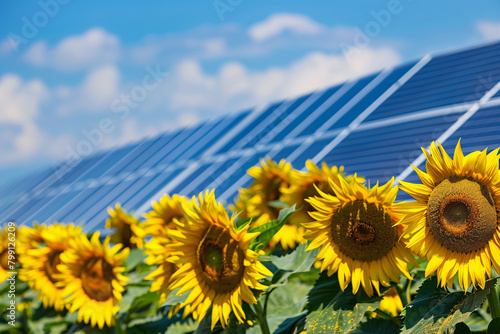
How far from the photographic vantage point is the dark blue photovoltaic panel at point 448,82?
5.29 metres

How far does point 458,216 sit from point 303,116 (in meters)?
6.29

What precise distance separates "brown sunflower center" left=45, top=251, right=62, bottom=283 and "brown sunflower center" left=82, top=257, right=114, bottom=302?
540 millimetres

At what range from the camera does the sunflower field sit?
1.96 metres

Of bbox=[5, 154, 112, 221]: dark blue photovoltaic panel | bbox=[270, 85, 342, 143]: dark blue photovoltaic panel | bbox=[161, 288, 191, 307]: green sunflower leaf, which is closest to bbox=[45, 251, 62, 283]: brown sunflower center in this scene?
bbox=[161, 288, 191, 307]: green sunflower leaf

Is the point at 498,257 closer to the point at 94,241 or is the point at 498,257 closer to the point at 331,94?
the point at 94,241

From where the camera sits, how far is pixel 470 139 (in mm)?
3832

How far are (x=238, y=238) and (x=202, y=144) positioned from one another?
23.8 ft

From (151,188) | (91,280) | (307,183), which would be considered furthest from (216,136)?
(307,183)

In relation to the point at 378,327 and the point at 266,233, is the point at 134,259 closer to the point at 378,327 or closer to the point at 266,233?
the point at 266,233

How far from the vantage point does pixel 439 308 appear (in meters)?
2.04

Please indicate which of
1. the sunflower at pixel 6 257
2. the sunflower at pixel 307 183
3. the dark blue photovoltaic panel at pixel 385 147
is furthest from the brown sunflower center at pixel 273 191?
the sunflower at pixel 6 257

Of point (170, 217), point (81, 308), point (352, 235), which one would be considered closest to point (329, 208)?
point (352, 235)

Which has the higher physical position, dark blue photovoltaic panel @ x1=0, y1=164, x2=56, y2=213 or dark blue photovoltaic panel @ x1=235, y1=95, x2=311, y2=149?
dark blue photovoltaic panel @ x1=0, y1=164, x2=56, y2=213

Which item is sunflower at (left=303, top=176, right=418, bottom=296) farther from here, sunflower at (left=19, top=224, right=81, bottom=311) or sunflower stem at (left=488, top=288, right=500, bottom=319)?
sunflower at (left=19, top=224, right=81, bottom=311)
